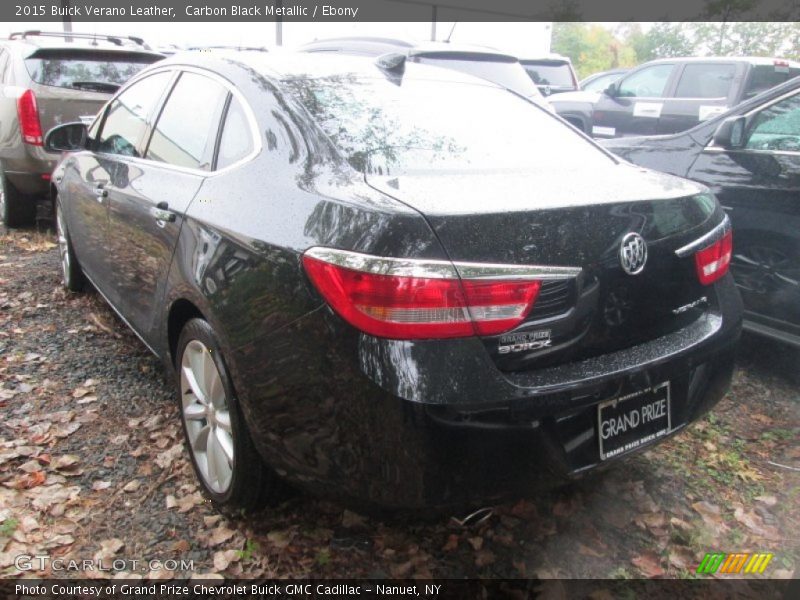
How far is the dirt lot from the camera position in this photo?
7.34 feet

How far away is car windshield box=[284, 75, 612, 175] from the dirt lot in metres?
1.14

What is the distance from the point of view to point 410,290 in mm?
1651

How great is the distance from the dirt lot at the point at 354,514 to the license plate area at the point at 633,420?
50 cm

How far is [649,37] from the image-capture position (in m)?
33.2

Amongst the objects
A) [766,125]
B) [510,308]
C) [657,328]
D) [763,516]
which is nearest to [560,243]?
[510,308]

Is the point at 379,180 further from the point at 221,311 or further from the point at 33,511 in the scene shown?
the point at 33,511

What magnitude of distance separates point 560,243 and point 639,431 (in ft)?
2.17

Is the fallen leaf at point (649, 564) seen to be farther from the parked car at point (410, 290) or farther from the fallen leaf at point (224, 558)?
the fallen leaf at point (224, 558)

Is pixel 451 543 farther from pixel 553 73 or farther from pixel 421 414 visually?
pixel 553 73

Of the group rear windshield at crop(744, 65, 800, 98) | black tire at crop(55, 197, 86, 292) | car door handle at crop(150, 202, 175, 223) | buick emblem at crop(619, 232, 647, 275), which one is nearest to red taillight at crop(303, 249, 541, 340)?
buick emblem at crop(619, 232, 647, 275)

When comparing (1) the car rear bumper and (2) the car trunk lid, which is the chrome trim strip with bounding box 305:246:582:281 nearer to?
(2) the car trunk lid

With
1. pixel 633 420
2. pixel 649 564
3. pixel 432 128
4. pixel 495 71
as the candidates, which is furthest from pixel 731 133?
pixel 495 71

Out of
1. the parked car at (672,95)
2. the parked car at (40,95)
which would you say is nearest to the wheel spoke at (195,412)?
the parked car at (40,95)

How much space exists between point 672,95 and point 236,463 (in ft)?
29.4
